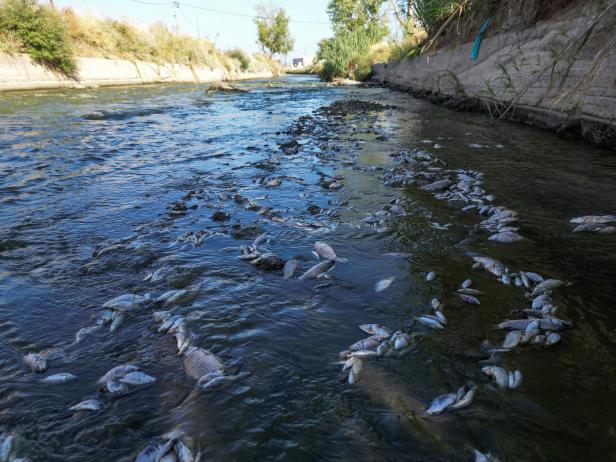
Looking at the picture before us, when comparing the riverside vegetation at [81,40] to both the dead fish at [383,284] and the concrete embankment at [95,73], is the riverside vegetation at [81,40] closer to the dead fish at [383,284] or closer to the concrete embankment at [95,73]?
the concrete embankment at [95,73]

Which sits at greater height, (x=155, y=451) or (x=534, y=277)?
(x=155, y=451)

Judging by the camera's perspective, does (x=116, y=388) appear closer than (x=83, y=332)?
Yes

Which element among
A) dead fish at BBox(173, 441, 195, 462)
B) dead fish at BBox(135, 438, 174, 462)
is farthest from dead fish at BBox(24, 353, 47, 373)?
dead fish at BBox(173, 441, 195, 462)

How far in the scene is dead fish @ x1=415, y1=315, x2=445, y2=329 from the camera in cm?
249

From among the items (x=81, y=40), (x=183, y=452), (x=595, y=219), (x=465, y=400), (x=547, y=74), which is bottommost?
(x=595, y=219)

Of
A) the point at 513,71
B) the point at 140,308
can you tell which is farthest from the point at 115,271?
the point at 513,71

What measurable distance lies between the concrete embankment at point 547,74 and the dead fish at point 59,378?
334 centimetres

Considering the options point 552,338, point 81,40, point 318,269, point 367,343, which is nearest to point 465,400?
point 367,343

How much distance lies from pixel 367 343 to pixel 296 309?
647 millimetres

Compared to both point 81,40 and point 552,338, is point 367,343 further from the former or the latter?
point 81,40

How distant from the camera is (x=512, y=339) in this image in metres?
2.29

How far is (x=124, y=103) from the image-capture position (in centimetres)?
1586

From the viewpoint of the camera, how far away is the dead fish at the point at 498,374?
1997 mm

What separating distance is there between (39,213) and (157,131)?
20.7ft
